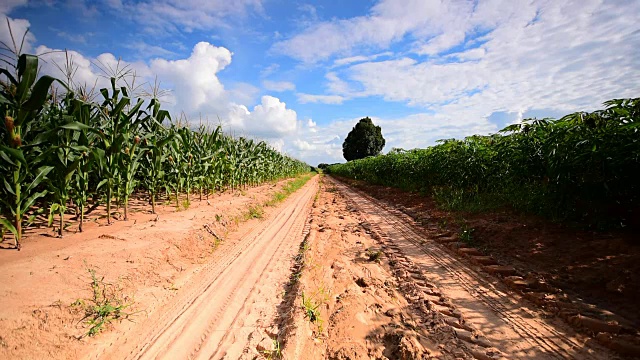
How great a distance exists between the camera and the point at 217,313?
3.01 m

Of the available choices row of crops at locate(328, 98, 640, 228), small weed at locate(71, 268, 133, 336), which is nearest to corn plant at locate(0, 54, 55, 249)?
small weed at locate(71, 268, 133, 336)

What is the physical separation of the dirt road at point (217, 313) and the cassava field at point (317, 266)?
0.02m

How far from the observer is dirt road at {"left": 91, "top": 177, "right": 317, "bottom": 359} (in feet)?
7.96

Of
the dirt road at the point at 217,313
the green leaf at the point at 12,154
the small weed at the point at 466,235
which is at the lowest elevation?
the dirt road at the point at 217,313

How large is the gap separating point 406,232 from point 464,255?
180 cm

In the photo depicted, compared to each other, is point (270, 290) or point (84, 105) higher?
point (84, 105)

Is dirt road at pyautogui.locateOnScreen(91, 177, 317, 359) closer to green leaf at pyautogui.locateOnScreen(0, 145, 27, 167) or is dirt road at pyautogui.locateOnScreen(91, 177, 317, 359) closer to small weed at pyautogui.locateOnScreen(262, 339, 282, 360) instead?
small weed at pyautogui.locateOnScreen(262, 339, 282, 360)

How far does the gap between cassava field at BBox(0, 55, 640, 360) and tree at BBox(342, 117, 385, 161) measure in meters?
52.0

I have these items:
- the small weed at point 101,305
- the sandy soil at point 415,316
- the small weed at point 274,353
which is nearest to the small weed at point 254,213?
the sandy soil at point 415,316

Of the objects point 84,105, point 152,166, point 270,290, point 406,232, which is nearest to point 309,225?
point 406,232

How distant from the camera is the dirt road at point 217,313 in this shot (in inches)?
95.5

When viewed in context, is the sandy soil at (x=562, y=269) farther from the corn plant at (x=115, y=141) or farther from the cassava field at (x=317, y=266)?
the corn plant at (x=115, y=141)

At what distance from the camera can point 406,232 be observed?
6.34 m

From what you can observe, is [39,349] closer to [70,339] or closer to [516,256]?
[70,339]
